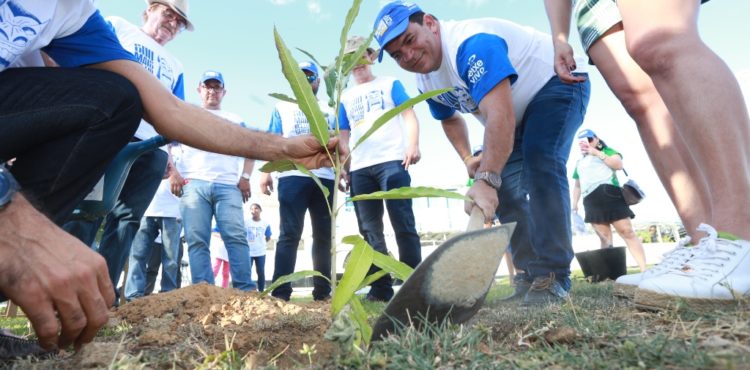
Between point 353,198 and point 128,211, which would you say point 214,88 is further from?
point 353,198

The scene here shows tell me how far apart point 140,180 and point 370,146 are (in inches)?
70.7

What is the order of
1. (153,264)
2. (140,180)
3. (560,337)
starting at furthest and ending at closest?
(153,264), (140,180), (560,337)

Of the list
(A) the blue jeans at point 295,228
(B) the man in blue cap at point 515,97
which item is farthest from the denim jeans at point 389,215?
(B) the man in blue cap at point 515,97

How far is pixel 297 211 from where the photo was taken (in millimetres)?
3928

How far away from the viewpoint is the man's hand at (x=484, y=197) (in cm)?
186

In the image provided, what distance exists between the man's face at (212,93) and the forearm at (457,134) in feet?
8.07

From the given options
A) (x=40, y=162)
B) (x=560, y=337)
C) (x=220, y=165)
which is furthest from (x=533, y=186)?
(x=220, y=165)

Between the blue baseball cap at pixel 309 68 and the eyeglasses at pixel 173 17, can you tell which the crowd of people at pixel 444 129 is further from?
the blue baseball cap at pixel 309 68

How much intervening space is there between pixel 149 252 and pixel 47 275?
3.83 metres

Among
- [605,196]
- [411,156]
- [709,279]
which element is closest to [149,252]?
[411,156]

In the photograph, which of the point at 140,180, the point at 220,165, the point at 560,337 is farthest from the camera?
the point at 220,165

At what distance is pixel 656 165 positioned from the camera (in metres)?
1.97

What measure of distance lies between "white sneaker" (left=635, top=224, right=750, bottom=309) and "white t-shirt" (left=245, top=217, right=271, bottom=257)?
706cm

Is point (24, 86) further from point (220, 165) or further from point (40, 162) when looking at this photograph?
point (220, 165)
